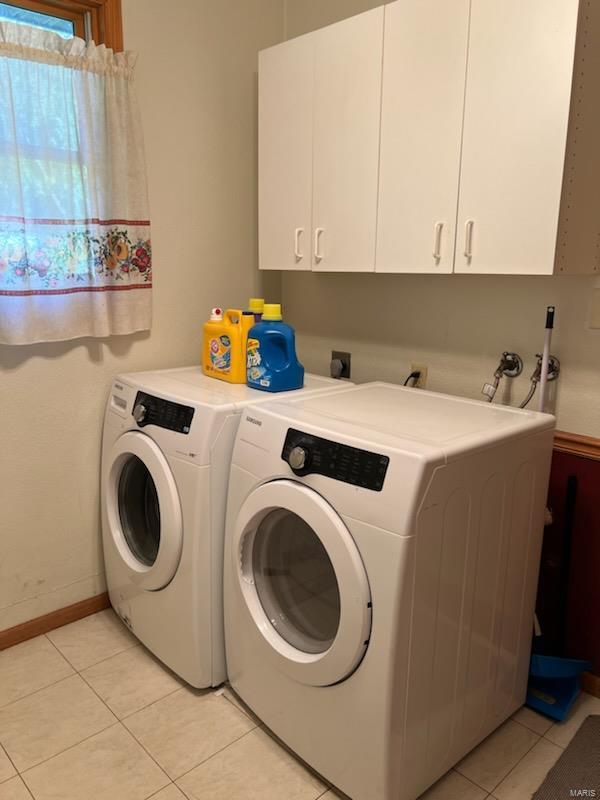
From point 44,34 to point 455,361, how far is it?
159cm

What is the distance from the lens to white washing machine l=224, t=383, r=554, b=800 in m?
1.25

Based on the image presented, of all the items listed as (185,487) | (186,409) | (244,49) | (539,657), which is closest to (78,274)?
(186,409)

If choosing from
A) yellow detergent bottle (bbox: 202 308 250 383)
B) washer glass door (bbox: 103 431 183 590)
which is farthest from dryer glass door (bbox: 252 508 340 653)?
yellow detergent bottle (bbox: 202 308 250 383)

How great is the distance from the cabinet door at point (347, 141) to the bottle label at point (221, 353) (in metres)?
0.42

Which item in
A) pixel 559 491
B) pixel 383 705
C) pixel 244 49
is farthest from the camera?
pixel 244 49

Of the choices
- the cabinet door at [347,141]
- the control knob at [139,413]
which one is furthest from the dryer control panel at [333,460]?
the cabinet door at [347,141]

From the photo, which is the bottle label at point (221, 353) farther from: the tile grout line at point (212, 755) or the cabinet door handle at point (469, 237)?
the tile grout line at point (212, 755)

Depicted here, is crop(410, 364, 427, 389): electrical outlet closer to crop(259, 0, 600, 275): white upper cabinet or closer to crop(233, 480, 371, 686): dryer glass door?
crop(259, 0, 600, 275): white upper cabinet

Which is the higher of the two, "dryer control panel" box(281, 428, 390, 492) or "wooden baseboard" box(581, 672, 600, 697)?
"dryer control panel" box(281, 428, 390, 492)

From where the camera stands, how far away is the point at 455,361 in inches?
80.0

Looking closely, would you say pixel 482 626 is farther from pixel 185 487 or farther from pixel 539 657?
pixel 185 487

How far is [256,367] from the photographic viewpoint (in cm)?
191

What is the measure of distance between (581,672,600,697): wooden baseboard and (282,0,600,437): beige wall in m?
0.75

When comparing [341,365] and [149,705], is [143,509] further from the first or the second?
[341,365]
